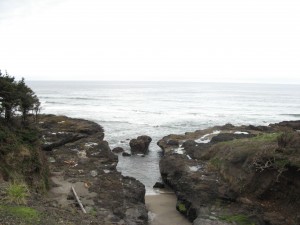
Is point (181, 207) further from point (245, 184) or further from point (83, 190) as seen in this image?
point (83, 190)

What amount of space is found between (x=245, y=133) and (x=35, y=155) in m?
28.8

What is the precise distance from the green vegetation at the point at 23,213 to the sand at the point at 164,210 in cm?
1028

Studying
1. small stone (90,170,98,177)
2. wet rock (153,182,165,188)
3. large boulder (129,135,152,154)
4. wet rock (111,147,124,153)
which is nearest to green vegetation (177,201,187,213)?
wet rock (153,182,165,188)

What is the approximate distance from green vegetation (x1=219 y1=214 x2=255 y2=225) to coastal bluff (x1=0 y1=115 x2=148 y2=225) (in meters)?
5.17

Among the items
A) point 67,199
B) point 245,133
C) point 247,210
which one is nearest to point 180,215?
point 247,210

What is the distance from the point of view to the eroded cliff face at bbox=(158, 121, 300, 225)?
19969mm

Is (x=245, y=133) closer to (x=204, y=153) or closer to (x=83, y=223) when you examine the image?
(x=204, y=153)

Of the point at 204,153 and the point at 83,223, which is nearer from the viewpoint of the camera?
the point at 83,223

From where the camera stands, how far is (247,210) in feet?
68.3

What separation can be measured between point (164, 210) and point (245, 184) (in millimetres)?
6435

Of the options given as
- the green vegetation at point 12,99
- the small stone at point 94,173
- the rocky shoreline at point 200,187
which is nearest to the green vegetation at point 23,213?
the rocky shoreline at point 200,187

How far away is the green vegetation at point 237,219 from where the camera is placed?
19.8 m

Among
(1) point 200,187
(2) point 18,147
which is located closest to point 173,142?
(1) point 200,187

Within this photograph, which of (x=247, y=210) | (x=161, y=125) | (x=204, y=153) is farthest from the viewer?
(x=161, y=125)
